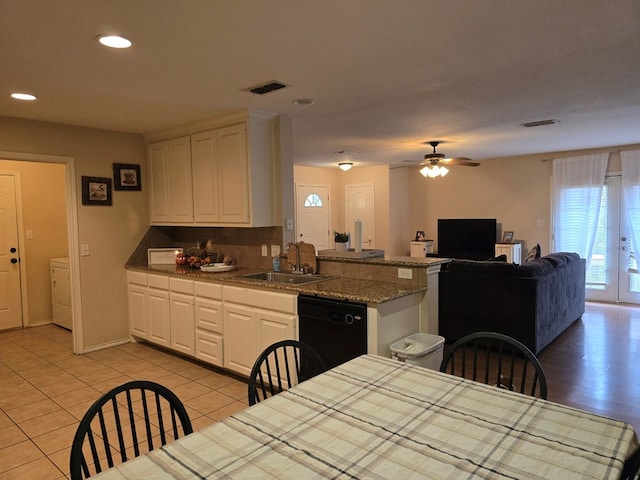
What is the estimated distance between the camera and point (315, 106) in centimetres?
364

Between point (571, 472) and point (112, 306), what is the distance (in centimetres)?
473

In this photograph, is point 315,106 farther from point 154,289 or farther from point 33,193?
point 33,193

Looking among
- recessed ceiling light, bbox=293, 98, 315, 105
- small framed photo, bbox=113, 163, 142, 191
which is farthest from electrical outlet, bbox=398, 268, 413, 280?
small framed photo, bbox=113, 163, 142, 191

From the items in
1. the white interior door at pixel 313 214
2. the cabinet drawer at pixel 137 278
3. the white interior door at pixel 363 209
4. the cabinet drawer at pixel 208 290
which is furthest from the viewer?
the white interior door at pixel 363 209

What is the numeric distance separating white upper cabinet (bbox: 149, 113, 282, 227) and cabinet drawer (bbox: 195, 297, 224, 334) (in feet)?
2.50

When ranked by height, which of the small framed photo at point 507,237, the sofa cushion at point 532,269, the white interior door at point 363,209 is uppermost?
the white interior door at point 363,209

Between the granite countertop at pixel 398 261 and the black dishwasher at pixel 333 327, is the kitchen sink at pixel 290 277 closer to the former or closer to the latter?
the granite countertop at pixel 398 261

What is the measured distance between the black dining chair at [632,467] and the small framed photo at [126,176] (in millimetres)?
4868

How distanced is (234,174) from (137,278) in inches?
67.8

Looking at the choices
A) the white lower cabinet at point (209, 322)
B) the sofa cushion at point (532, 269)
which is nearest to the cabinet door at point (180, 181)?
the white lower cabinet at point (209, 322)

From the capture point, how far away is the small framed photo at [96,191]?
448cm

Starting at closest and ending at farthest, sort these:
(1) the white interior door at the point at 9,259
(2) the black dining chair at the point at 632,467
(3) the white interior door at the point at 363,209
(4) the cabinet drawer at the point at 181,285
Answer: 1. (2) the black dining chair at the point at 632,467
2. (4) the cabinet drawer at the point at 181,285
3. (1) the white interior door at the point at 9,259
4. (3) the white interior door at the point at 363,209

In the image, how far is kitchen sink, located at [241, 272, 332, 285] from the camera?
3812 millimetres

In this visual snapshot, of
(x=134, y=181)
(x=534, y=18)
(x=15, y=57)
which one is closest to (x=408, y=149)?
(x=134, y=181)
